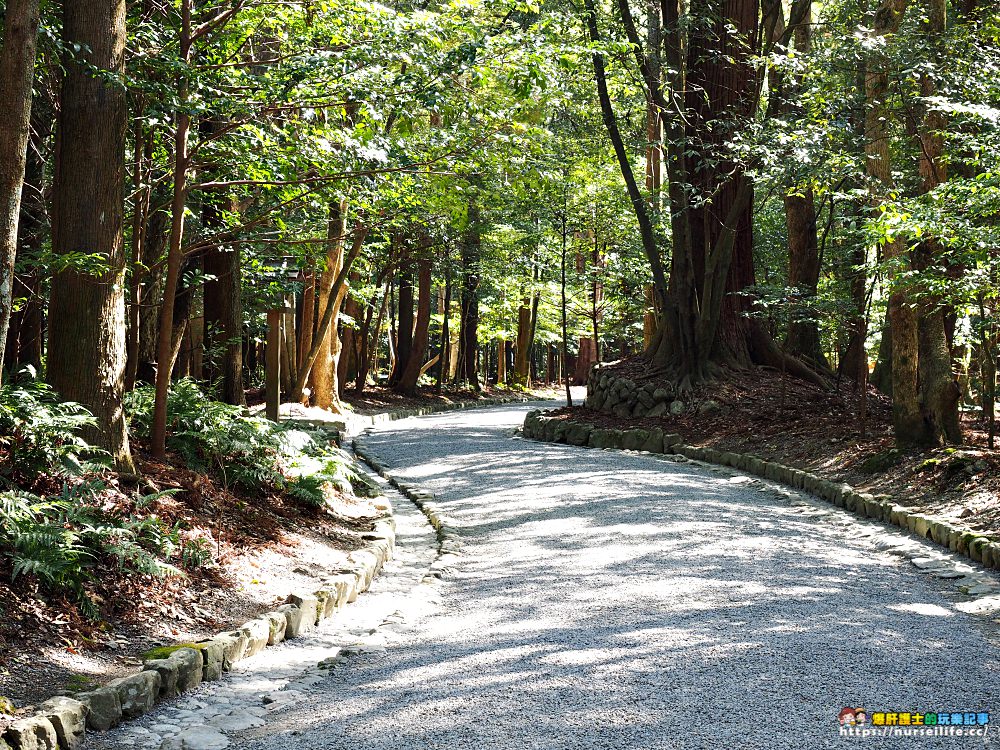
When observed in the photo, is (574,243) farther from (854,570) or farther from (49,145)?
(854,570)

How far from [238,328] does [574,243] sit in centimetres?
1508

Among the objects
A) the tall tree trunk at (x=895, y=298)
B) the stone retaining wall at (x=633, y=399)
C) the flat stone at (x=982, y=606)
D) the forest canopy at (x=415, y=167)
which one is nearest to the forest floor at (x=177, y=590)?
the forest canopy at (x=415, y=167)

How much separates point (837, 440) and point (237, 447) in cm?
750

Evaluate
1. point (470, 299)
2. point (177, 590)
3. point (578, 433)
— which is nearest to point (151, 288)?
point (177, 590)

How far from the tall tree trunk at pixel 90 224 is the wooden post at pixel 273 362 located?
5.05 m

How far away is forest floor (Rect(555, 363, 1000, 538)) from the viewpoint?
827 cm

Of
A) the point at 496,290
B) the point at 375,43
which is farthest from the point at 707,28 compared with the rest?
the point at 496,290

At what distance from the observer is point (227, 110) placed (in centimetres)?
707

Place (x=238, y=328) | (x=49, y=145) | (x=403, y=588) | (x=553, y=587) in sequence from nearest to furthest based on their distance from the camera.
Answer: (x=553, y=587) → (x=403, y=588) → (x=49, y=145) → (x=238, y=328)

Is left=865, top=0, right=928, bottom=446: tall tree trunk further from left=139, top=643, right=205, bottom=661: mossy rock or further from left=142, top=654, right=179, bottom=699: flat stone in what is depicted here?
left=142, top=654, right=179, bottom=699: flat stone

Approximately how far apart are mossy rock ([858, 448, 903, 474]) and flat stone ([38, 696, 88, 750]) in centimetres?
845

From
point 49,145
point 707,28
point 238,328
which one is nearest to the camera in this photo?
point 49,145

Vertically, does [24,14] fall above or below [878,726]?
above

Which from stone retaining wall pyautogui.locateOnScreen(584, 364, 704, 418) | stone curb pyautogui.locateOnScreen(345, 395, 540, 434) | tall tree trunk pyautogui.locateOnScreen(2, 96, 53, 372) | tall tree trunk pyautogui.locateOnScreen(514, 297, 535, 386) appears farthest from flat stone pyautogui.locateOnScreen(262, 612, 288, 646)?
tall tree trunk pyautogui.locateOnScreen(514, 297, 535, 386)
